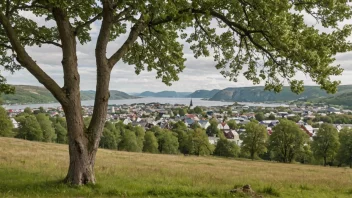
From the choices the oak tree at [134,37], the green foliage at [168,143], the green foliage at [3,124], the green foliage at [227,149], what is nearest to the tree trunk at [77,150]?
the oak tree at [134,37]

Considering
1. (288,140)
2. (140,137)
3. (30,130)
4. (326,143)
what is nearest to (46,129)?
(30,130)

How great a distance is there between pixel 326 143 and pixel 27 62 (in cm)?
7269

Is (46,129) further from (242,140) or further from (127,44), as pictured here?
(127,44)

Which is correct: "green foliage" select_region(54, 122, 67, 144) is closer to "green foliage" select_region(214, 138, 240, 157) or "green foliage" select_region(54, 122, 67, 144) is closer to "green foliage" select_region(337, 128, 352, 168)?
"green foliage" select_region(214, 138, 240, 157)

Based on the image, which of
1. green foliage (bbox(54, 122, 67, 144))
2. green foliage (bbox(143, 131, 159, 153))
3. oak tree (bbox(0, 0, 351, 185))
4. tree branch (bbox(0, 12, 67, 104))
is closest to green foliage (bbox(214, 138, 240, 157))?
green foliage (bbox(143, 131, 159, 153))

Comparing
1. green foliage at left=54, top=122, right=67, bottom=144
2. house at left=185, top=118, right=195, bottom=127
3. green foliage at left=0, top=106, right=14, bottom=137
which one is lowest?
green foliage at left=54, top=122, right=67, bottom=144

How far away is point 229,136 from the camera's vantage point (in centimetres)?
13600

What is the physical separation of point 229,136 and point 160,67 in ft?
406

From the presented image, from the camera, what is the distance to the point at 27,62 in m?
10.6

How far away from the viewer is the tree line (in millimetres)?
69500

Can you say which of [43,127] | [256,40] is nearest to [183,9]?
[256,40]

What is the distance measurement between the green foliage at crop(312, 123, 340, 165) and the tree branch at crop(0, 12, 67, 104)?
71.0 meters

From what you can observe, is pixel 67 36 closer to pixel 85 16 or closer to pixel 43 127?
pixel 85 16

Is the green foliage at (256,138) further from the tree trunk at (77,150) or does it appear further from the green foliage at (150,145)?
the tree trunk at (77,150)
